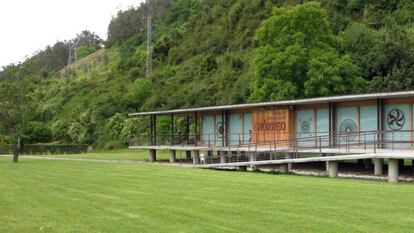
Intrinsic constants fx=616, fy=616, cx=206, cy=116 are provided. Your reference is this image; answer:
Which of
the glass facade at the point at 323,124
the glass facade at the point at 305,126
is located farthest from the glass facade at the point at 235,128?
the glass facade at the point at 323,124

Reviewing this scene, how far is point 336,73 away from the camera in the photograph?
47.8m

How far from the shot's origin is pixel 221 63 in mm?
81438

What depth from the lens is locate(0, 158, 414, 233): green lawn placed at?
1177cm

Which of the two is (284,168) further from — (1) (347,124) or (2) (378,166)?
(2) (378,166)

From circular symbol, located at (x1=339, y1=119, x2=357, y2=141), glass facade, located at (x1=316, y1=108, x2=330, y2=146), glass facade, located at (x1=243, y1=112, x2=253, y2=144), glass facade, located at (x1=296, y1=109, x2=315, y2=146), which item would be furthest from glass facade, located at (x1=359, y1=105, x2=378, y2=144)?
glass facade, located at (x1=243, y1=112, x2=253, y2=144)

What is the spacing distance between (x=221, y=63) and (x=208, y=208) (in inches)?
2673

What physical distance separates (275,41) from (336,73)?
5.69 m

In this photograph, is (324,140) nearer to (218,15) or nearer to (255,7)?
(255,7)

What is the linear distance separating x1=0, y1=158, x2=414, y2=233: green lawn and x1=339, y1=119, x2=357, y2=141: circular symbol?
9.29 metres

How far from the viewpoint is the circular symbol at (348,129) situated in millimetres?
29234

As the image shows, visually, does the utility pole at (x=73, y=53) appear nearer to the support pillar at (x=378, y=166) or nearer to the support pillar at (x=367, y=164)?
the support pillar at (x=367, y=164)

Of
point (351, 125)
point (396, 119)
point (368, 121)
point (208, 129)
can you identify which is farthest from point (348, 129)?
point (208, 129)

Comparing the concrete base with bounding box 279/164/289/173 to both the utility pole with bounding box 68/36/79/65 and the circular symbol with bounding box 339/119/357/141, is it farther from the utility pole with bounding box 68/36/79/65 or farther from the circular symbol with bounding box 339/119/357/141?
the utility pole with bounding box 68/36/79/65

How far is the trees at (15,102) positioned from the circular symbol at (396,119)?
29489mm
